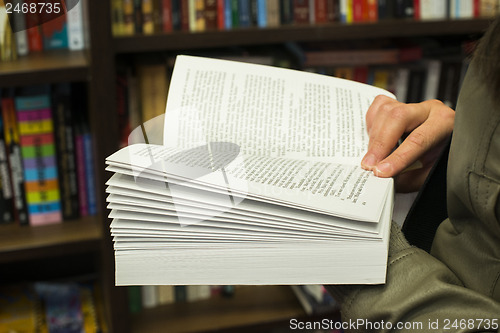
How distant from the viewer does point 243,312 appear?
1.06m

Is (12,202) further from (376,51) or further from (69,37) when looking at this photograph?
(376,51)

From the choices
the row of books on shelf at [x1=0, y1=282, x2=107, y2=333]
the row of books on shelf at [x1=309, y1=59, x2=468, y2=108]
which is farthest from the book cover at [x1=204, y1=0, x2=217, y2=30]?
the row of books on shelf at [x1=0, y1=282, x2=107, y2=333]

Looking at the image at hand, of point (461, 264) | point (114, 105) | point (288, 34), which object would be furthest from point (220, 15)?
point (461, 264)

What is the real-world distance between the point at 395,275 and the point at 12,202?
31.7 inches

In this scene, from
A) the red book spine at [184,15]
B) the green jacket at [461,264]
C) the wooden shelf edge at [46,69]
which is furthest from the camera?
the red book spine at [184,15]

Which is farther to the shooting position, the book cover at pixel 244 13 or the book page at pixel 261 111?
the book cover at pixel 244 13

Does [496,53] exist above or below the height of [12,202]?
above

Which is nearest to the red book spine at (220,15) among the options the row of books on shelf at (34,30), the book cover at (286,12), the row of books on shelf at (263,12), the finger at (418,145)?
the row of books on shelf at (263,12)

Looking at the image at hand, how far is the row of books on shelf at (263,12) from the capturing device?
93 cm

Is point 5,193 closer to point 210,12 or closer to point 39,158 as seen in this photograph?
point 39,158

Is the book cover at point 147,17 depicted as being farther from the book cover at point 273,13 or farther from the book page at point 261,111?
the book page at point 261,111

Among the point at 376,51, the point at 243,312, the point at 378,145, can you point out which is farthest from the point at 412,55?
the point at 378,145

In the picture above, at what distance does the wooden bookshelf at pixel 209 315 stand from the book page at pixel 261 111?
558mm

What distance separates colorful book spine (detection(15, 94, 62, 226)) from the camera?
959 millimetres
